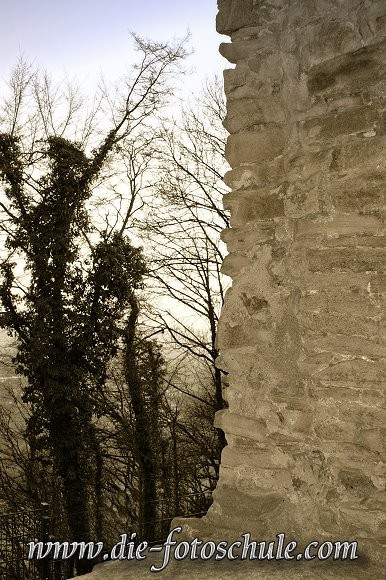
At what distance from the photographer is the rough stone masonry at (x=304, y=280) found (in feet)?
7.30

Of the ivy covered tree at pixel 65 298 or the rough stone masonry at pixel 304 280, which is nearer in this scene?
the rough stone masonry at pixel 304 280

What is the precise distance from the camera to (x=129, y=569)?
234 centimetres

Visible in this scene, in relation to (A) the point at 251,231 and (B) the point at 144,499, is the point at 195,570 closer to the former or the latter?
(A) the point at 251,231

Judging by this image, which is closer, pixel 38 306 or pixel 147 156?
pixel 38 306

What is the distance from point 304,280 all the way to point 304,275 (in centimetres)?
2

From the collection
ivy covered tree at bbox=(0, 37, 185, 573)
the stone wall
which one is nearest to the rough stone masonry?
the stone wall

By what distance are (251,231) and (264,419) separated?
29.8 inches

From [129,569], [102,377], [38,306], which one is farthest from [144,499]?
Answer: [129,569]

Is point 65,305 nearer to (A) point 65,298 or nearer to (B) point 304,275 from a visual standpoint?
(A) point 65,298

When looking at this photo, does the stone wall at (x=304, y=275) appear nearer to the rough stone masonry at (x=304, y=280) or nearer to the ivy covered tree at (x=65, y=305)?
the rough stone masonry at (x=304, y=280)

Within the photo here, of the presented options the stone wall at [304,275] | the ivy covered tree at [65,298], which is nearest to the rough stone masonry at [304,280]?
the stone wall at [304,275]

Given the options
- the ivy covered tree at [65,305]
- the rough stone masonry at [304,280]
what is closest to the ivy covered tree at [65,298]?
the ivy covered tree at [65,305]

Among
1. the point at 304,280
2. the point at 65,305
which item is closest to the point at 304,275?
the point at 304,280

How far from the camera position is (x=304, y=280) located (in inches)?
94.4
